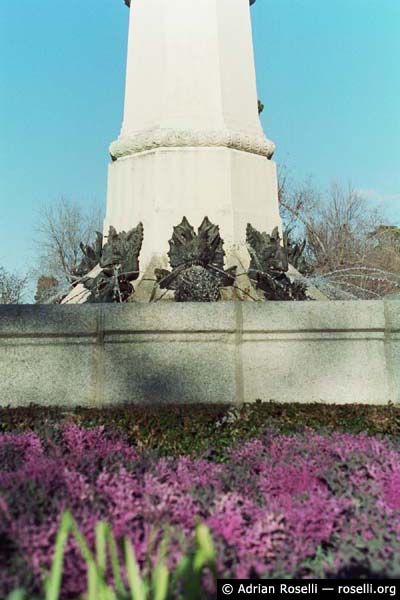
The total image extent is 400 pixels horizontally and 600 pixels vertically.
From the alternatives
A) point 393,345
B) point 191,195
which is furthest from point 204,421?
point 191,195

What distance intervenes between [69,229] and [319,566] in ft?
132

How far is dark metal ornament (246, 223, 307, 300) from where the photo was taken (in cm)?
841

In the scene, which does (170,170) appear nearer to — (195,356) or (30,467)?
(195,356)

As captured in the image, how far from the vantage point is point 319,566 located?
2.71 metres

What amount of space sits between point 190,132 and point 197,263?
7.25 ft

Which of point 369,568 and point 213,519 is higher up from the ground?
point 213,519

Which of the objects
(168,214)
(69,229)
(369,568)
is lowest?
(369,568)

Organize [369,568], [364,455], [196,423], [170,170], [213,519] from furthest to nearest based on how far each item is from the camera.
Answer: [170,170]
[196,423]
[364,455]
[213,519]
[369,568]

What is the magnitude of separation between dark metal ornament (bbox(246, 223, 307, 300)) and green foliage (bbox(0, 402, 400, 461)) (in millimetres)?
2600

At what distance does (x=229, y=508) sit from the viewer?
9.79ft

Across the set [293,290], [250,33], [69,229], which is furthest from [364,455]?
[69,229]

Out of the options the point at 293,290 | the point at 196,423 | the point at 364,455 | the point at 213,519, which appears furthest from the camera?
the point at 293,290

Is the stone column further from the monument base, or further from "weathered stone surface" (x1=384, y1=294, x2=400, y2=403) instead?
"weathered stone surface" (x1=384, y1=294, x2=400, y2=403)

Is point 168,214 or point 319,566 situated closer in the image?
point 319,566
